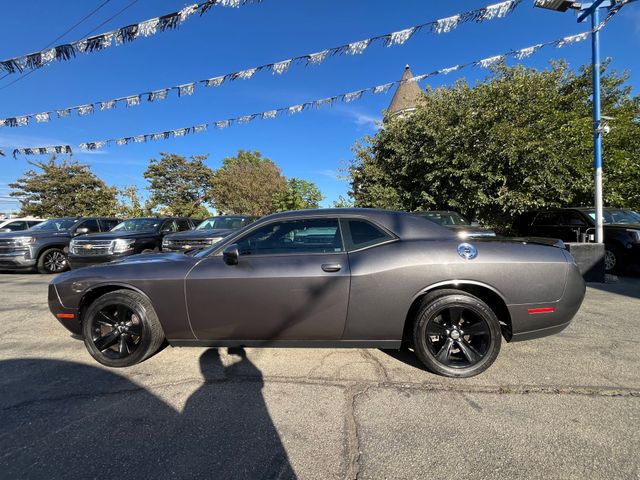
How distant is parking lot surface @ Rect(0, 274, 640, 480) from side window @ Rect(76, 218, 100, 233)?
8.36 metres

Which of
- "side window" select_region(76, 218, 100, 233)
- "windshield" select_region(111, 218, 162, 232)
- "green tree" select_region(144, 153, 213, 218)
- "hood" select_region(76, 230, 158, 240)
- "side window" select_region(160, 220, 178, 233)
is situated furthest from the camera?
"green tree" select_region(144, 153, 213, 218)

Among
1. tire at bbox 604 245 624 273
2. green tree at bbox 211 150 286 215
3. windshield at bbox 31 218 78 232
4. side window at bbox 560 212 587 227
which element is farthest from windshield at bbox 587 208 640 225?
green tree at bbox 211 150 286 215

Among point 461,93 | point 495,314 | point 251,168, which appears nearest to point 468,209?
point 461,93

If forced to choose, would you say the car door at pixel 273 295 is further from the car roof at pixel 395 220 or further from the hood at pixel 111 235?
the hood at pixel 111 235

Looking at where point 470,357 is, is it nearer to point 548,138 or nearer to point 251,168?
point 548,138

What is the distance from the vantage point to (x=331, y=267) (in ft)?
9.37

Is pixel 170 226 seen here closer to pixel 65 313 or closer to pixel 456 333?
pixel 65 313

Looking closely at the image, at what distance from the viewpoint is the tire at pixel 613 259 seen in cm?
743

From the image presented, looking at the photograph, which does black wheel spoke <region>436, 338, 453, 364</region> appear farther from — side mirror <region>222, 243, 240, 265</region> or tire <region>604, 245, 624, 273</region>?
tire <region>604, 245, 624, 273</region>

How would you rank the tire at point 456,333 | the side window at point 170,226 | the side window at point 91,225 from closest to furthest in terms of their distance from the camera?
the tire at point 456,333
the side window at point 170,226
the side window at point 91,225

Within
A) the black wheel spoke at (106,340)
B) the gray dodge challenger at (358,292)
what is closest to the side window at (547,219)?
the gray dodge challenger at (358,292)

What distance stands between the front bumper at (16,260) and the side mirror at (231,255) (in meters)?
9.04

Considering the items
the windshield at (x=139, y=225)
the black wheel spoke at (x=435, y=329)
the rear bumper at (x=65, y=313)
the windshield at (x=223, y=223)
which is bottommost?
the black wheel spoke at (x=435, y=329)

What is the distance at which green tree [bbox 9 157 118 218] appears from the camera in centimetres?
3177
